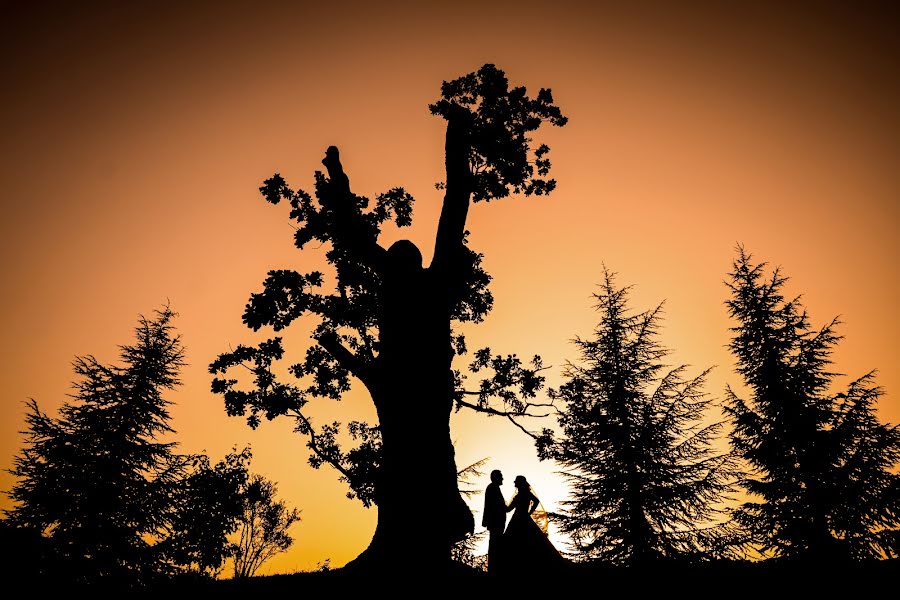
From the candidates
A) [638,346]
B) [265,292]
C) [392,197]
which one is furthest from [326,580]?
[638,346]

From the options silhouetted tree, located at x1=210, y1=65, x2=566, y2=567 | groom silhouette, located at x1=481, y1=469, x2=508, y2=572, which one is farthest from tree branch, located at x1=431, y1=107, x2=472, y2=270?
groom silhouette, located at x1=481, y1=469, x2=508, y2=572

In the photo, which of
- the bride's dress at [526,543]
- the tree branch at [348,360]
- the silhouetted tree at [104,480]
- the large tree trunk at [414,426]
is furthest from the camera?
the silhouetted tree at [104,480]

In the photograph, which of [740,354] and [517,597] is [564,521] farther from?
[517,597]

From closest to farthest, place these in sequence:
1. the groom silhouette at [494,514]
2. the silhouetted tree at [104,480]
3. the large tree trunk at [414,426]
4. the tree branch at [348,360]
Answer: the large tree trunk at [414,426] < the tree branch at [348,360] < the groom silhouette at [494,514] < the silhouetted tree at [104,480]

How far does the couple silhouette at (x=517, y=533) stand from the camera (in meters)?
7.25

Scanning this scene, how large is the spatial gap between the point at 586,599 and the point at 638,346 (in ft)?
45.6

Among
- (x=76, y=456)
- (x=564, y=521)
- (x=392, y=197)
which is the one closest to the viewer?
(x=392, y=197)

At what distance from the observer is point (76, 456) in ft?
57.9

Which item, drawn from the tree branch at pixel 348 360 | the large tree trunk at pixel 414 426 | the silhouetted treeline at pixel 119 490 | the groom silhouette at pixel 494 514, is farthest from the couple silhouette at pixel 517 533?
the silhouetted treeline at pixel 119 490

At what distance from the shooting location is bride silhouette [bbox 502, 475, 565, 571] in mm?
7199

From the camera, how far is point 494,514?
823cm

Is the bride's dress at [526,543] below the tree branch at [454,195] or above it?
below

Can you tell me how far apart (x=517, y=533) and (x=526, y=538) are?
0.20 metres

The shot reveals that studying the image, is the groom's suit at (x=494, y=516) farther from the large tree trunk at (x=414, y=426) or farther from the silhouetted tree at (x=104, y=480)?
the silhouetted tree at (x=104, y=480)
